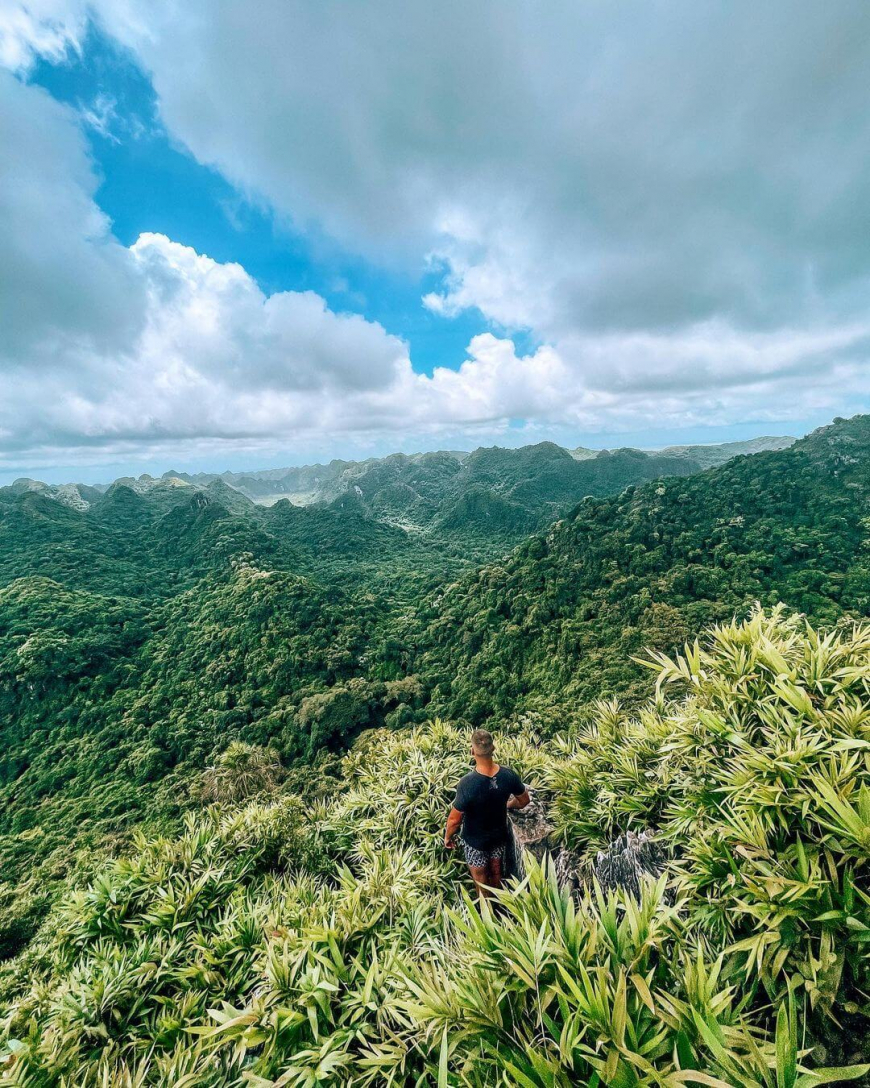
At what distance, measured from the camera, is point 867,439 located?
4247 cm

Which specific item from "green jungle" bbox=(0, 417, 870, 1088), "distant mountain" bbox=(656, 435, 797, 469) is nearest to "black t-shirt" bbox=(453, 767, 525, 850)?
"green jungle" bbox=(0, 417, 870, 1088)

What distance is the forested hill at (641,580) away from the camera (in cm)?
2652

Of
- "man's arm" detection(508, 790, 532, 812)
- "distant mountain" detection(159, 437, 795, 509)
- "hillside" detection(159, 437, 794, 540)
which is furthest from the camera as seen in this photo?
"distant mountain" detection(159, 437, 795, 509)

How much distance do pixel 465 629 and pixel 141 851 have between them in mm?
30698

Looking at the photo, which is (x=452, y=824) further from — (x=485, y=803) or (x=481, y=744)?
(x=481, y=744)

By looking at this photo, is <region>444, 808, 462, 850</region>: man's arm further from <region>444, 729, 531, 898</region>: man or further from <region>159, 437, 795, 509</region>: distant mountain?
<region>159, 437, 795, 509</region>: distant mountain

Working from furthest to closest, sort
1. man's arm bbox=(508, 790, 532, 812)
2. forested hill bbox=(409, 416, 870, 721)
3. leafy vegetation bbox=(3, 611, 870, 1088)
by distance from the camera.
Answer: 1. forested hill bbox=(409, 416, 870, 721)
2. man's arm bbox=(508, 790, 532, 812)
3. leafy vegetation bbox=(3, 611, 870, 1088)

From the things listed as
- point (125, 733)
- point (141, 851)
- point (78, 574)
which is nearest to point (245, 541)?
point (78, 574)

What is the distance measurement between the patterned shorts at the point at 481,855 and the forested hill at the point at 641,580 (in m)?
20.9

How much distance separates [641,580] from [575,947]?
32403 millimetres

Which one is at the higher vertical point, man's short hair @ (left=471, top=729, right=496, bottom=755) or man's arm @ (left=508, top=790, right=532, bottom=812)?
man's short hair @ (left=471, top=729, right=496, bottom=755)

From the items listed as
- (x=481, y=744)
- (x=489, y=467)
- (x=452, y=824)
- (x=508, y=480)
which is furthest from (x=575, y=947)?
(x=489, y=467)

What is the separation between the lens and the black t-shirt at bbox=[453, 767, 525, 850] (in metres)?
3.59

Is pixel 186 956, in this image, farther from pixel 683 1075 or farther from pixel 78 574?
pixel 78 574
